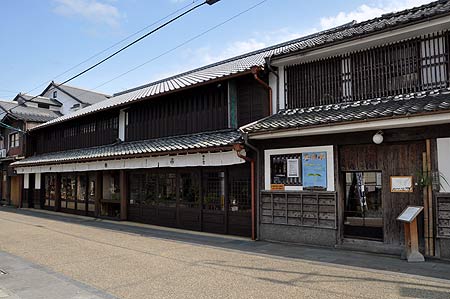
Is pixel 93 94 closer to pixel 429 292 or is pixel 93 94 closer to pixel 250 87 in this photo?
pixel 250 87

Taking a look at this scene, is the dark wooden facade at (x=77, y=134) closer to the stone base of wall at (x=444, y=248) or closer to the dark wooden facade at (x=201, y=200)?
the dark wooden facade at (x=201, y=200)

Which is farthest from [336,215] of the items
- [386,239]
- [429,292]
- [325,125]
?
[429,292]

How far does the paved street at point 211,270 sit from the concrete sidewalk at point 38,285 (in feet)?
0.06

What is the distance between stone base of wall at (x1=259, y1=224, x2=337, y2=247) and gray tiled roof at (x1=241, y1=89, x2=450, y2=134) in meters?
2.67

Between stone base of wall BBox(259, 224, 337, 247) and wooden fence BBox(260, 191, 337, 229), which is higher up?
wooden fence BBox(260, 191, 337, 229)

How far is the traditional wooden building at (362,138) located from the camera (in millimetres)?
7449

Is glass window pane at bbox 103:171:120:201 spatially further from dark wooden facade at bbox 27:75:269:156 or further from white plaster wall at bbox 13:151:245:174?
dark wooden facade at bbox 27:75:269:156

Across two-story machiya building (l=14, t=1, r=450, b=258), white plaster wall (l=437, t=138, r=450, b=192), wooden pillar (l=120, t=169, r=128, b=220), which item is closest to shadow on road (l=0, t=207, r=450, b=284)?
two-story machiya building (l=14, t=1, r=450, b=258)

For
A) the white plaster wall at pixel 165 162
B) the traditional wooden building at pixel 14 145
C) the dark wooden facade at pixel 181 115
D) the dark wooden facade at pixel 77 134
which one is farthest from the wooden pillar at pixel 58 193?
the traditional wooden building at pixel 14 145

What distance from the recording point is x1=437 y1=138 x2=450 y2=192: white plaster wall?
7258 millimetres

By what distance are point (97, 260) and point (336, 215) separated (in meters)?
5.63

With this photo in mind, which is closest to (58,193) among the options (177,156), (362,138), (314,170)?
(177,156)

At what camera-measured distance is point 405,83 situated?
863 centimetres

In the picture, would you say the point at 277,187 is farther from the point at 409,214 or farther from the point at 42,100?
the point at 42,100
